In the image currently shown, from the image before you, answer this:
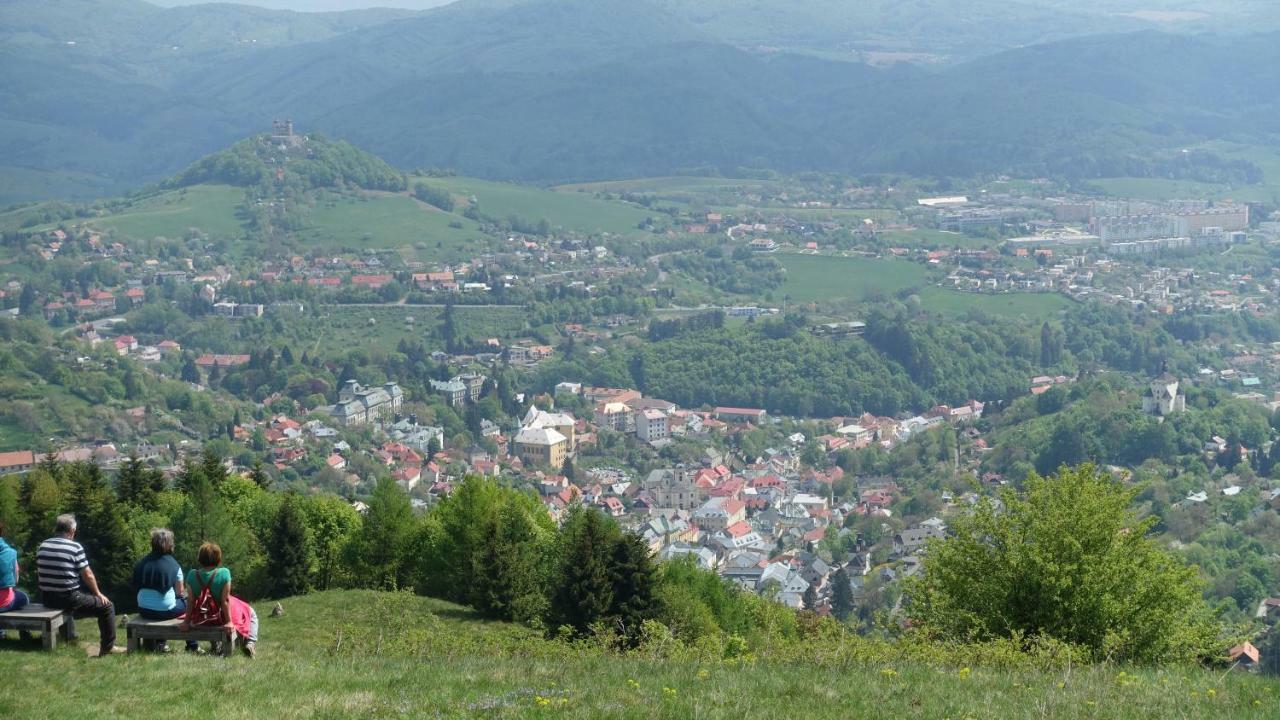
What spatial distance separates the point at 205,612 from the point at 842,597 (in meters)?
31.8

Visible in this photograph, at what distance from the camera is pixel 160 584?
429 inches

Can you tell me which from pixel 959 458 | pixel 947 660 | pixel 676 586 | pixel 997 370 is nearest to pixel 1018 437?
pixel 959 458

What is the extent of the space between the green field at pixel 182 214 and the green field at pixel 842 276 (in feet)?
140

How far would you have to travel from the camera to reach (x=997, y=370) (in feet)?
263

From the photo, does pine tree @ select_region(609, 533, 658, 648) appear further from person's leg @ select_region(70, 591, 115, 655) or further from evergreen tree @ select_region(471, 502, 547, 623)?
person's leg @ select_region(70, 591, 115, 655)

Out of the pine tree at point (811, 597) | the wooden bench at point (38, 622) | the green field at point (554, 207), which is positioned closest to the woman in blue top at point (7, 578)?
the wooden bench at point (38, 622)

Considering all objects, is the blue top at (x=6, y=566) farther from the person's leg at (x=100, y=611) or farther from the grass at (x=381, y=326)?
the grass at (x=381, y=326)

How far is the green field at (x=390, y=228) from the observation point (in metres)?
112

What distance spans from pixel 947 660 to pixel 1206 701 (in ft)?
9.20

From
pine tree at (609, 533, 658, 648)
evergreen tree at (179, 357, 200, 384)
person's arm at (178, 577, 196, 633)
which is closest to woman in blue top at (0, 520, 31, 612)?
person's arm at (178, 577, 196, 633)

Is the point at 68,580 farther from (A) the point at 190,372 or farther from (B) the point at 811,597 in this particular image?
(A) the point at 190,372

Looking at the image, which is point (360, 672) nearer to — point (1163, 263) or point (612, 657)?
point (612, 657)

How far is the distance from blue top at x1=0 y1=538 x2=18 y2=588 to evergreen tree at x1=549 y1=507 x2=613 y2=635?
A: 936 cm

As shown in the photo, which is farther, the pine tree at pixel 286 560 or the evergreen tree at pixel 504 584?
the pine tree at pixel 286 560
